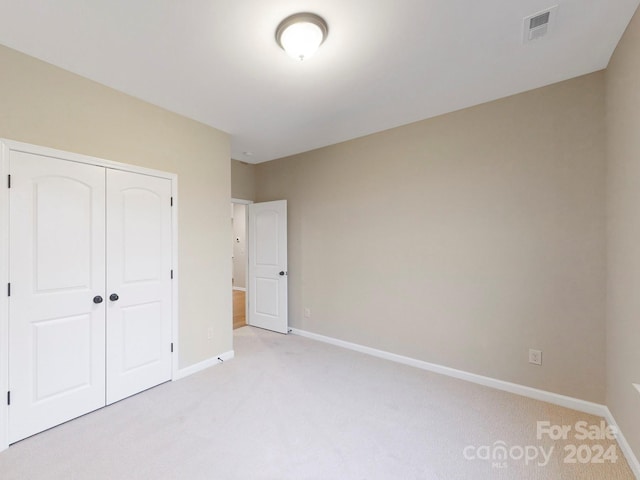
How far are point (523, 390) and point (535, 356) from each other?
13.4 inches

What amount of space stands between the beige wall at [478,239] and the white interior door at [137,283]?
2015 millimetres

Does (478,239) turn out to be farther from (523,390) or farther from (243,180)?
(243,180)

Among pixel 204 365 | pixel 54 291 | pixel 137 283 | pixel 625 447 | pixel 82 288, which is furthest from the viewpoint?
pixel 204 365

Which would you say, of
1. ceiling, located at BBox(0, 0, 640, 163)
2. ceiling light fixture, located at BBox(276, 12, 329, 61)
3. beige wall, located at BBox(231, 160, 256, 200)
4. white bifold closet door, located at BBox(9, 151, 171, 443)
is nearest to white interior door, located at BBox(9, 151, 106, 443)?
white bifold closet door, located at BBox(9, 151, 171, 443)

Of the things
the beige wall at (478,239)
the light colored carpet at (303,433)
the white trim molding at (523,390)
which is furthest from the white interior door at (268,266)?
the light colored carpet at (303,433)

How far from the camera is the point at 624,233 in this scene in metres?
1.88

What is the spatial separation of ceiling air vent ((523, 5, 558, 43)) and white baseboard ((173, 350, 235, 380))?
400cm

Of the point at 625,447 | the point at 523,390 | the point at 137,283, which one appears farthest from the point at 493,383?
the point at 137,283

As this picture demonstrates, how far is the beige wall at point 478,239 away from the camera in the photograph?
92.5 inches

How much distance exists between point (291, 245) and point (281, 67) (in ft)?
8.76

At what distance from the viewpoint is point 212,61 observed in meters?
→ 2.12

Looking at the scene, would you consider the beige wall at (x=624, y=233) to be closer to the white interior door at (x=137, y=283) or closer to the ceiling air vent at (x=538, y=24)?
the ceiling air vent at (x=538, y=24)

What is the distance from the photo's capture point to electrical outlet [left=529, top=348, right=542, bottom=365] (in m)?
2.52

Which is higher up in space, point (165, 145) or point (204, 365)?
point (165, 145)
